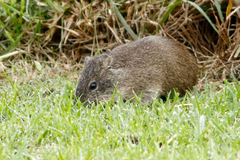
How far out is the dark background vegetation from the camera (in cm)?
720

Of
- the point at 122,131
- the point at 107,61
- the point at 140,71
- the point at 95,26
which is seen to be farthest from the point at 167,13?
the point at 122,131

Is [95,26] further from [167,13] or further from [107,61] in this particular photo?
[107,61]

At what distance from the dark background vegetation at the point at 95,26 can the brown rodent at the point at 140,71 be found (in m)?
1.21

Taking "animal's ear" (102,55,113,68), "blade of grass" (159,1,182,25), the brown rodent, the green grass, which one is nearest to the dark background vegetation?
"blade of grass" (159,1,182,25)

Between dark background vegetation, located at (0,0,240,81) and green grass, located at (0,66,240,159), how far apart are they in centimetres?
267

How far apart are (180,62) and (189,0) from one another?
183 cm

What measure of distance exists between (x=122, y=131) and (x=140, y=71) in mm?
2094

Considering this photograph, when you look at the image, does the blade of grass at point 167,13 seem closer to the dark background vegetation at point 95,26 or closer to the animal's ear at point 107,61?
the dark background vegetation at point 95,26

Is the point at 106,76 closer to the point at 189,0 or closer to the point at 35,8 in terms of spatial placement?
the point at 189,0

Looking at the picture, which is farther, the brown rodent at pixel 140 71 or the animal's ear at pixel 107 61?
the animal's ear at pixel 107 61

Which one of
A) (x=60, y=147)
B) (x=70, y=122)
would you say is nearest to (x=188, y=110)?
(x=70, y=122)

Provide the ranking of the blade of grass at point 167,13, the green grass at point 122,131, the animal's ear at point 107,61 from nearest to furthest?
1. the green grass at point 122,131
2. the animal's ear at point 107,61
3. the blade of grass at point 167,13

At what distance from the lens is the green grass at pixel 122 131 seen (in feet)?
9.91

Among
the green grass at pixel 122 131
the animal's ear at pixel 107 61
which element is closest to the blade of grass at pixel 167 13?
the animal's ear at pixel 107 61
